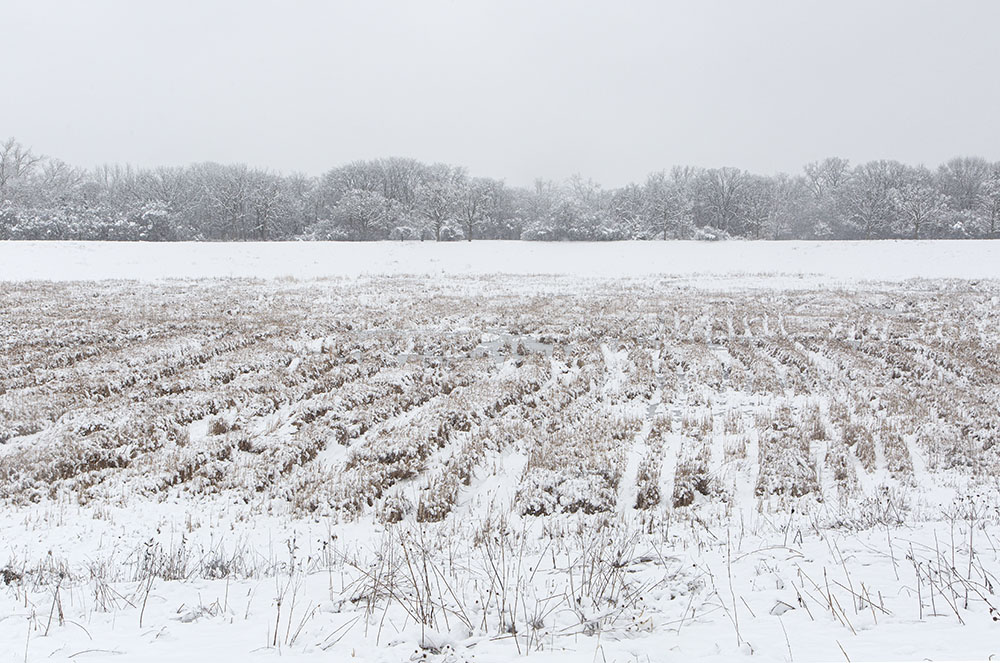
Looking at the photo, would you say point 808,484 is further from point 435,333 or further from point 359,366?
point 435,333

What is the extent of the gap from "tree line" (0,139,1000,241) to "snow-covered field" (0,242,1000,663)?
53.1 m

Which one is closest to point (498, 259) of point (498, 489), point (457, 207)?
→ point (457, 207)

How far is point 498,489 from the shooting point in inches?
304

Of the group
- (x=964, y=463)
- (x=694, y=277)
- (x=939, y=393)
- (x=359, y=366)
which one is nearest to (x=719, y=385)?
(x=939, y=393)

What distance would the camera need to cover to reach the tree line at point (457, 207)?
67438 millimetres

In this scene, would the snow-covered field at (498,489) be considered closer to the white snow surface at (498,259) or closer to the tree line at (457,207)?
the white snow surface at (498,259)

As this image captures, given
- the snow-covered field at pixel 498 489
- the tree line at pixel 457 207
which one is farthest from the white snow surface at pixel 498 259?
the snow-covered field at pixel 498 489

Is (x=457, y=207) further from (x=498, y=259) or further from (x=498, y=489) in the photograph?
(x=498, y=489)

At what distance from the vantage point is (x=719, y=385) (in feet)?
40.6

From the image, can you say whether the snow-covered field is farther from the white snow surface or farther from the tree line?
the tree line

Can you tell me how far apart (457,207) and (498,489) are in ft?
220

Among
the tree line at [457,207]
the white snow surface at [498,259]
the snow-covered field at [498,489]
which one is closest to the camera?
the snow-covered field at [498,489]

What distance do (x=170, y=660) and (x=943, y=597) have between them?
5257 millimetres

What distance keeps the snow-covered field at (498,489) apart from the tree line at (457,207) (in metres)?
53.1
